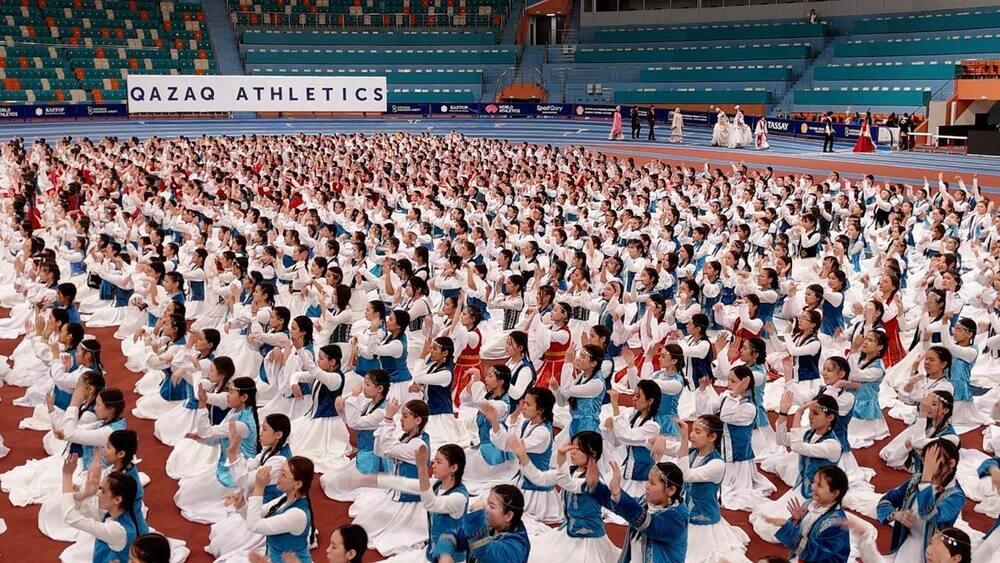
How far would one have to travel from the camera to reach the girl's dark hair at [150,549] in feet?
17.2

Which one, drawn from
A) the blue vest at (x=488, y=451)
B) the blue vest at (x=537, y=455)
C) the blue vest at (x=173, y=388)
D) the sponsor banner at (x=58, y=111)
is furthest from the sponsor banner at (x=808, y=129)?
the blue vest at (x=537, y=455)

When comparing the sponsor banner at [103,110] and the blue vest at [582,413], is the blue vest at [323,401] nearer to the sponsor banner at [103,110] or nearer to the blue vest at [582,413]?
the blue vest at [582,413]

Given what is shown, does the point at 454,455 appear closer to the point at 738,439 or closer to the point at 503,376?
the point at 503,376

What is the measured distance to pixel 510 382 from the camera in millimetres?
8320

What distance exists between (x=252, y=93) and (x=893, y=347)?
39.2m

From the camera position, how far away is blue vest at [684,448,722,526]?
6.96m

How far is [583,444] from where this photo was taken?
6.27 metres

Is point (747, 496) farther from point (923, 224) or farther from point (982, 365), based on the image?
point (923, 224)

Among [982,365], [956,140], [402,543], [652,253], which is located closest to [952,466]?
[402,543]

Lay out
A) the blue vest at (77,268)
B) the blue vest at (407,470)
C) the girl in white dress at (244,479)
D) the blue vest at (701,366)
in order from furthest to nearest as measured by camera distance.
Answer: the blue vest at (77,268), the blue vest at (701,366), the blue vest at (407,470), the girl in white dress at (244,479)

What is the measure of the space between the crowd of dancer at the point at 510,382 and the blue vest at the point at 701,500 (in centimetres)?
2

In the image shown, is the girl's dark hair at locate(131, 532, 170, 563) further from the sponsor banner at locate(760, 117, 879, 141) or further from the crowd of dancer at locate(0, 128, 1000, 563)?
the sponsor banner at locate(760, 117, 879, 141)

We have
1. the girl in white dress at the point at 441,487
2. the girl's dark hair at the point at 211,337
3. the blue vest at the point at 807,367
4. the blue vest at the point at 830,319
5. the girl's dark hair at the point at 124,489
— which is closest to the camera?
the girl's dark hair at the point at 124,489

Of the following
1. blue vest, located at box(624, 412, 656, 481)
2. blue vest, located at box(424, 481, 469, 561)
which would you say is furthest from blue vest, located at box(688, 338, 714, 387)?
blue vest, located at box(424, 481, 469, 561)
